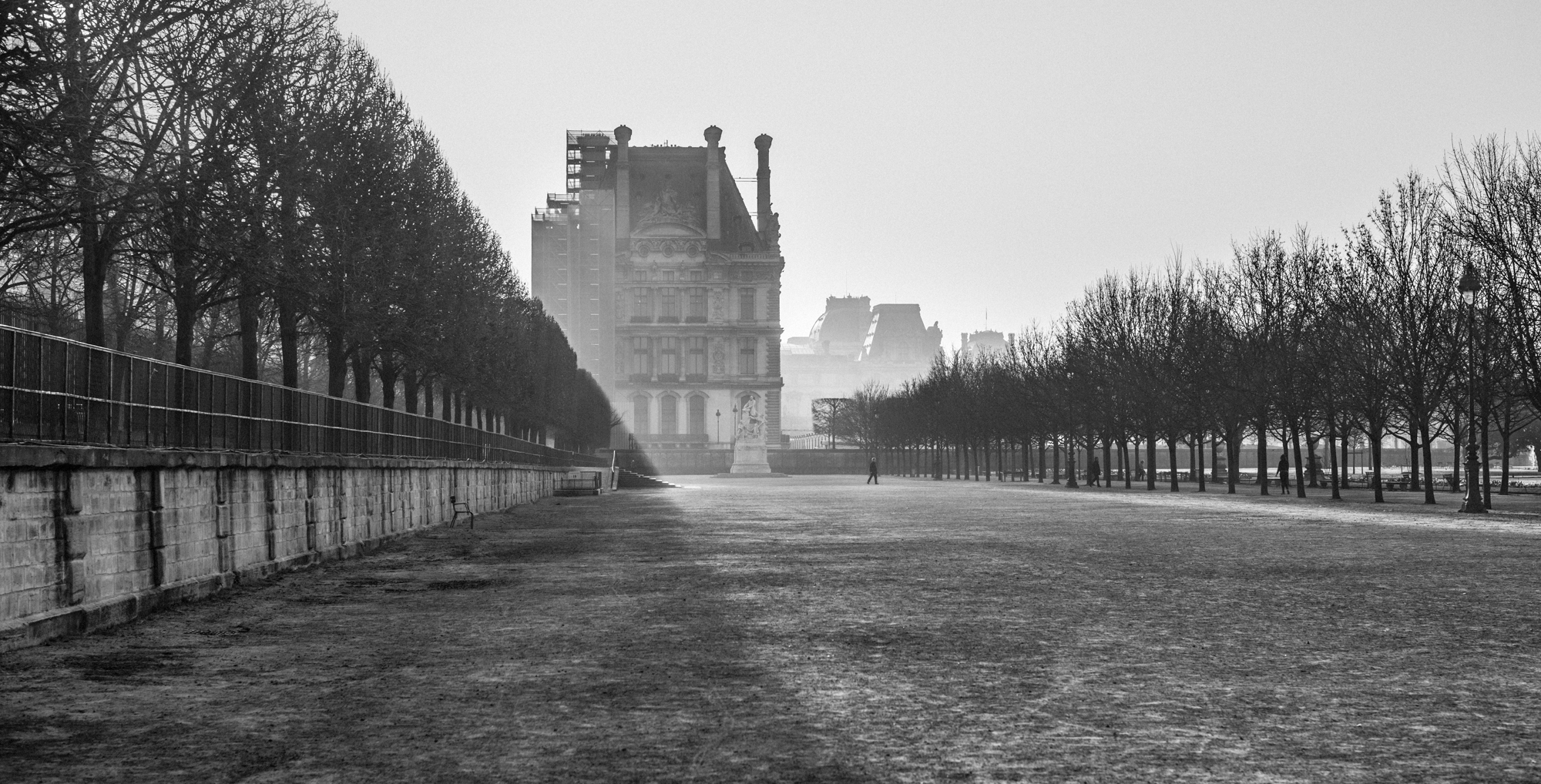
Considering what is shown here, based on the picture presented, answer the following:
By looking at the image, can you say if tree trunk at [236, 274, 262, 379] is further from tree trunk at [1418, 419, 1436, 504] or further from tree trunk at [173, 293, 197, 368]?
tree trunk at [1418, 419, 1436, 504]

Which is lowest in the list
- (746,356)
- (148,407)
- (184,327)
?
(148,407)

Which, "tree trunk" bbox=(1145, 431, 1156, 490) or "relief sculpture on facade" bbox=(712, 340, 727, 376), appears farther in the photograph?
"relief sculpture on facade" bbox=(712, 340, 727, 376)

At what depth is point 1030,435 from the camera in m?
87.5

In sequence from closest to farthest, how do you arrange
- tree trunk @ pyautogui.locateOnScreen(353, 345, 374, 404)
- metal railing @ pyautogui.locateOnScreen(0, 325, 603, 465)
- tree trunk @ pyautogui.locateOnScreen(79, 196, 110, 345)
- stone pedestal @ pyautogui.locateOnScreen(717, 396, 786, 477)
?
metal railing @ pyautogui.locateOnScreen(0, 325, 603, 465), tree trunk @ pyautogui.locateOnScreen(79, 196, 110, 345), tree trunk @ pyautogui.locateOnScreen(353, 345, 374, 404), stone pedestal @ pyautogui.locateOnScreen(717, 396, 786, 477)

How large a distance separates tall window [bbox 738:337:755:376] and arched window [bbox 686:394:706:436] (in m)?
4.81

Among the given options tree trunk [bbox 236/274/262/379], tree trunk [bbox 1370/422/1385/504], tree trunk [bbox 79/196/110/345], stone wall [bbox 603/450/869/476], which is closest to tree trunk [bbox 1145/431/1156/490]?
tree trunk [bbox 1370/422/1385/504]

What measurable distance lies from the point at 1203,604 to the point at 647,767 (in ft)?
30.4

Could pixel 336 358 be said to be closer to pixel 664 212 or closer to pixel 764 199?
pixel 664 212

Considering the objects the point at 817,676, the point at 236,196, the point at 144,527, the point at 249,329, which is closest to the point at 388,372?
the point at 249,329

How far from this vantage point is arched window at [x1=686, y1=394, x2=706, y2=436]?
536 ft

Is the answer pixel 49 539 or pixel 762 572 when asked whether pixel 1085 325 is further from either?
pixel 49 539

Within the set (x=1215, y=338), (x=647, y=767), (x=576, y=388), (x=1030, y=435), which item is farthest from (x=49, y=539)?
(x=576, y=388)

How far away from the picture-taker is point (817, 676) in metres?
10.9

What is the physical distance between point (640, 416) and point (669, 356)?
257 inches
